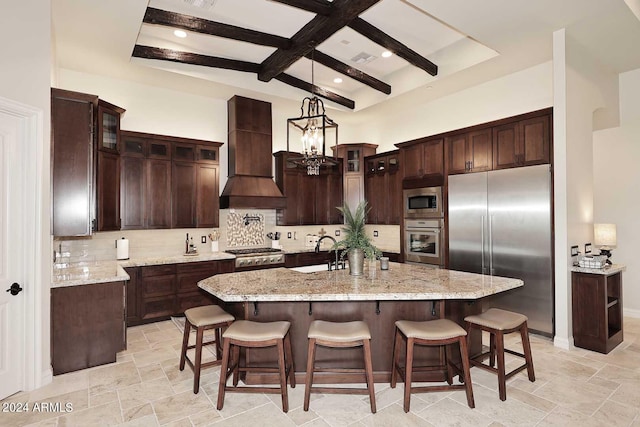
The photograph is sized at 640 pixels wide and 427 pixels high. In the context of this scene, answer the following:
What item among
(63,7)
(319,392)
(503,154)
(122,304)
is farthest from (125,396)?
(503,154)

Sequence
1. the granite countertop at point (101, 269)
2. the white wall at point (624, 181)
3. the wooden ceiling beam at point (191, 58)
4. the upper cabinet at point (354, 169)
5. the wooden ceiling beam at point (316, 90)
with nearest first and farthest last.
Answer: the granite countertop at point (101, 269)
the wooden ceiling beam at point (191, 58)
the white wall at point (624, 181)
the wooden ceiling beam at point (316, 90)
the upper cabinet at point (354, 169)

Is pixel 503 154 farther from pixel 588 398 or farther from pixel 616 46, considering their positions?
pixel 588 398

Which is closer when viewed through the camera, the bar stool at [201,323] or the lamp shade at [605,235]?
the bar stool at [201,323]

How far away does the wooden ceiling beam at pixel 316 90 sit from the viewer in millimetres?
5801

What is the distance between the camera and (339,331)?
271 centimetres

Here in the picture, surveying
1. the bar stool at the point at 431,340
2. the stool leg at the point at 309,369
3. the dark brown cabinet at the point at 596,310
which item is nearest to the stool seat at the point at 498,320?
the bar stool at the point at 431,340

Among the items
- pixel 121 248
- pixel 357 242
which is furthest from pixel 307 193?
pixel 357 242

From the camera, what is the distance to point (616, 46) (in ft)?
14.0

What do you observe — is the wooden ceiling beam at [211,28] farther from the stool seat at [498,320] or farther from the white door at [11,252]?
the stool seat at [498,320]

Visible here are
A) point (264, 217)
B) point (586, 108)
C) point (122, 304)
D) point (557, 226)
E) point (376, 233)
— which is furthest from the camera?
point (376, 233)

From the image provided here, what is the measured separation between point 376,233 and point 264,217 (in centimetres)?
238

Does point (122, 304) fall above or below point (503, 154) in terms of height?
below

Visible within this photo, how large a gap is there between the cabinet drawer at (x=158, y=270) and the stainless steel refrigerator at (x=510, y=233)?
4083 millimetres

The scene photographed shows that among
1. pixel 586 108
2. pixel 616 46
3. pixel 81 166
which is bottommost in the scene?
pixel 81 166
